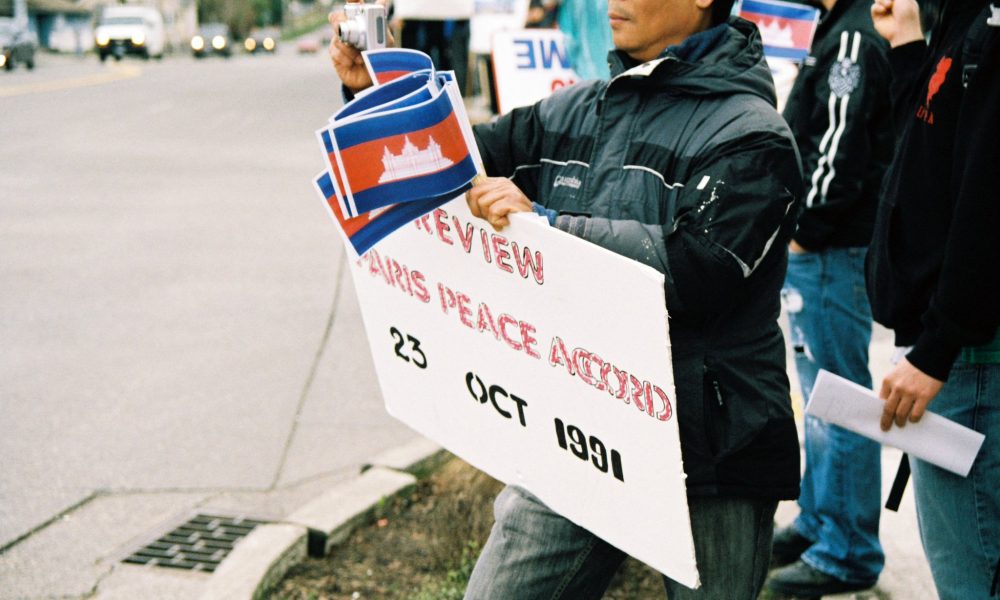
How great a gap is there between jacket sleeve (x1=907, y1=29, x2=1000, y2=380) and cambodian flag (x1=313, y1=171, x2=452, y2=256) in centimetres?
98

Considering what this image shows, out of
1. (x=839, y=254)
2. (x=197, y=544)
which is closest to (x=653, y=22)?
(x=839, y=254)

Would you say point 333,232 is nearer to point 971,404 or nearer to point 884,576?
point 884,576

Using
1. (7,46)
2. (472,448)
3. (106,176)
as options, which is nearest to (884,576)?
(472,448)

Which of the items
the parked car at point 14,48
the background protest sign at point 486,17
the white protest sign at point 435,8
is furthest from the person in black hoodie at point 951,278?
the parked car at point 14,48

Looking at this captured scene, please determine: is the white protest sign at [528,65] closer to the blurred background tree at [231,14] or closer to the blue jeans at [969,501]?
the blue jeans at [969,501]

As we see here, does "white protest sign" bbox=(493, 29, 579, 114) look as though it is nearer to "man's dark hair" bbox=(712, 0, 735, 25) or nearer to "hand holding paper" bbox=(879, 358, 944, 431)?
"man's dark hair" bbox=(712, 0, 735, 25)

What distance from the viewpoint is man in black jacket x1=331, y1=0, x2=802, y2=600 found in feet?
6.63

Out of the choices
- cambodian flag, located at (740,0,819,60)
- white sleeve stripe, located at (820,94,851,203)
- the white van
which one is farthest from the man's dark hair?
the white van

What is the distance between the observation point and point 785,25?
453 cm

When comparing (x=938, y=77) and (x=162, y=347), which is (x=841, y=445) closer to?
(x=938, y=77)

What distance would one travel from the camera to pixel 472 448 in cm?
248

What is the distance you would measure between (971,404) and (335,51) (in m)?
1.54

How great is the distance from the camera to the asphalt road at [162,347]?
475 centimetres

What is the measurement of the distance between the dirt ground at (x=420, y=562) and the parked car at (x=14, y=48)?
3061 cm
